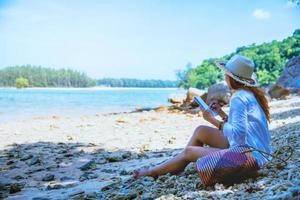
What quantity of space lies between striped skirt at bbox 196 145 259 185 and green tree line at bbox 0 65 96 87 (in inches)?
4595

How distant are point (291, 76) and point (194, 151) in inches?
1020

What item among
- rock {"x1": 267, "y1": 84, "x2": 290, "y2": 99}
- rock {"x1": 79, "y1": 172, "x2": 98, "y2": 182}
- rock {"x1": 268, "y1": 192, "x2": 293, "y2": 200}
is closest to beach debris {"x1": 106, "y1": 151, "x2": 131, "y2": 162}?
rock {"x1": 79, "y1": 172, "x2": 98, "y2": 182}

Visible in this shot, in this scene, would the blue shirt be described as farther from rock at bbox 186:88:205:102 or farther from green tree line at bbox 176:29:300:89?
green tree line at bbox 176:29:300:89

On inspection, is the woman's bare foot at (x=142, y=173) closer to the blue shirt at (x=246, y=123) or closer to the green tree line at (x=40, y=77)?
the blue shirt at (x=246, y=123)

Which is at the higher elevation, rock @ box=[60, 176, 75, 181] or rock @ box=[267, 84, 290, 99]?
rock @ box=[267, 84, 290, 99]

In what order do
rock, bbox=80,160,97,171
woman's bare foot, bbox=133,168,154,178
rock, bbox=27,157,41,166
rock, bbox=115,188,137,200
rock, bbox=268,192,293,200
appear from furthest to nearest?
rock, bbox=27,157,41,166
rock, bbox=80,160,97,171
woman's bare foot, bbox=133,168,154,178
rock, bbox=115,188,137,200
rock, bbox=268,192,293,200

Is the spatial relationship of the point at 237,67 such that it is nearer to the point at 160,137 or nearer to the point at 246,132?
the point at 246,132

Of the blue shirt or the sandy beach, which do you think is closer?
the sandy beach

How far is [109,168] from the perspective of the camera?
6918mm

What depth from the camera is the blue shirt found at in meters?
4.39

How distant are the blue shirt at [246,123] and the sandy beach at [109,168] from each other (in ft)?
0.99

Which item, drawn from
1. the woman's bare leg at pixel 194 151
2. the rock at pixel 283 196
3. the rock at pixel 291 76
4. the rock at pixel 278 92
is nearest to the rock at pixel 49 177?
the woman's bare leg at pixel 194 151

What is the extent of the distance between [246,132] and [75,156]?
4689 millimetres

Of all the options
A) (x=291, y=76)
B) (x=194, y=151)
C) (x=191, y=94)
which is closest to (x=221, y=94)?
(x=191, y=94)
